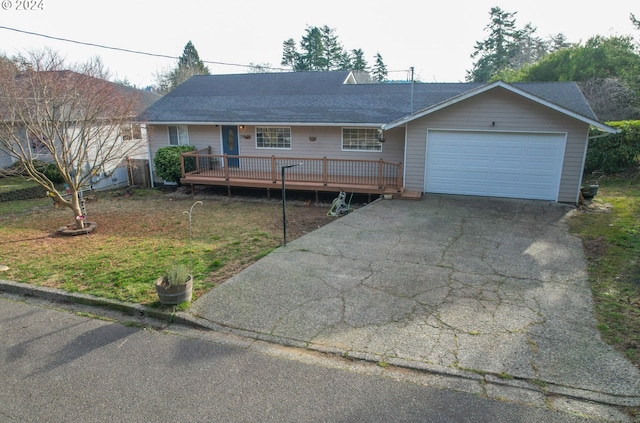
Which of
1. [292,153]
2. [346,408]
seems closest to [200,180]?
[292,153]

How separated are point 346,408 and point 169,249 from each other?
229 inches

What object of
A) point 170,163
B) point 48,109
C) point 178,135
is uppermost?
point 48,109

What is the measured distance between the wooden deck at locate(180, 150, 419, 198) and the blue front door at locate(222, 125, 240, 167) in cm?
13

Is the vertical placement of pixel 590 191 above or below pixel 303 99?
below

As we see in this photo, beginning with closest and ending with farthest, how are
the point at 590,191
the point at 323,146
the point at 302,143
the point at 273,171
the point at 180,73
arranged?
the point at 590,191 → the point at 273,171 → the point at 323,146 → the point at 302,143 → the point at 180,73

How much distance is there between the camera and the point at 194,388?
3922mm

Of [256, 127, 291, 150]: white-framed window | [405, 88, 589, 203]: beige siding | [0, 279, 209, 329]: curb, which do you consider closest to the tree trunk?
[0, 279, 209, 329]: curb

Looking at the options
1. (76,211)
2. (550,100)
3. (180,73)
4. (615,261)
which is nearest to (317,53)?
(180,73)

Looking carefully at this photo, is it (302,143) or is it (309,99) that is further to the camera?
(309,99)

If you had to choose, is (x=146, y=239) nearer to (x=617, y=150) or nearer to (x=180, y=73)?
(x=617, y=150)

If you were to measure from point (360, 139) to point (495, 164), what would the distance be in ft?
15.0

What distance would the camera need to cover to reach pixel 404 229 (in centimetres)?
912

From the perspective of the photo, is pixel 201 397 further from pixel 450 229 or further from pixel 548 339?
pixel 450 229

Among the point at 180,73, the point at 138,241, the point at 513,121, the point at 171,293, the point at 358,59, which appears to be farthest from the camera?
the point at 358,59
